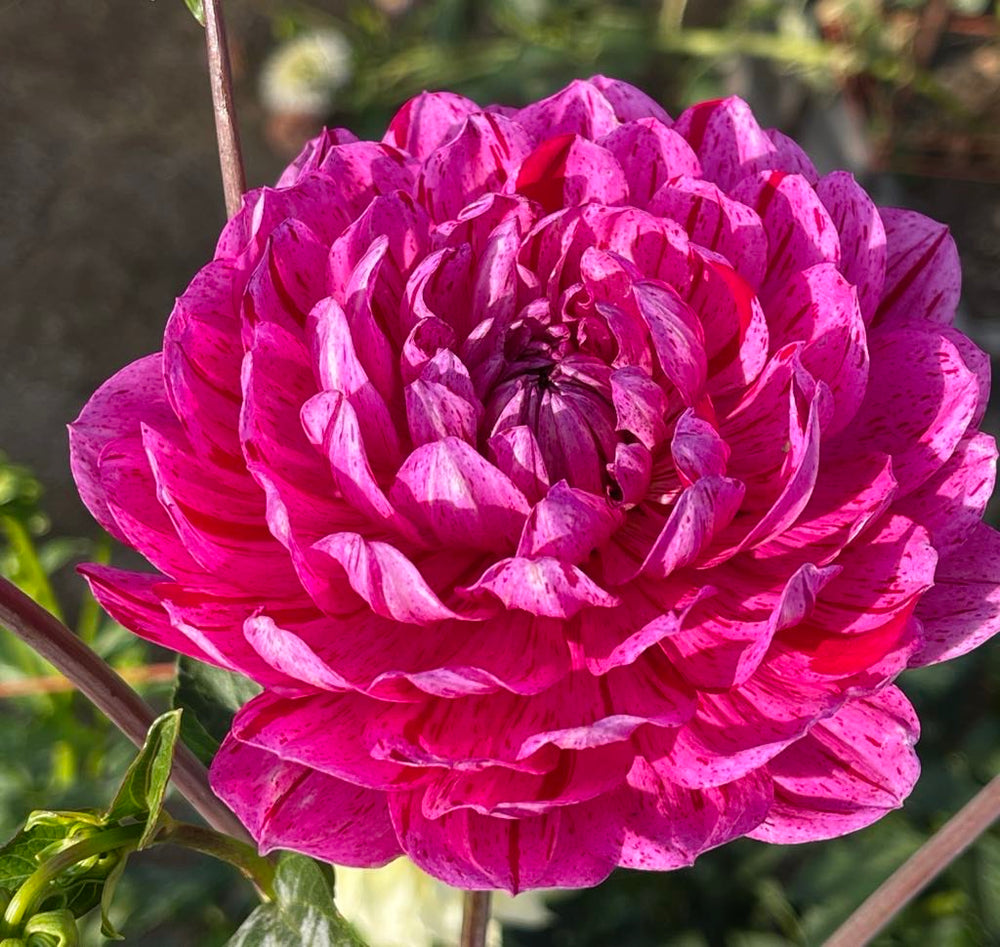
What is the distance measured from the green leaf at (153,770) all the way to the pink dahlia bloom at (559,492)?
4 cm

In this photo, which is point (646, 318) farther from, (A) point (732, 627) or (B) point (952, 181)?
(B) point (952, 181)

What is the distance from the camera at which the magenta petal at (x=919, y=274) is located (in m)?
0.64

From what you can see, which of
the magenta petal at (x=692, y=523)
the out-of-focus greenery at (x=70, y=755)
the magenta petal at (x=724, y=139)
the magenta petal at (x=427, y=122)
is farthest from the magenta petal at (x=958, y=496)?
the out-of-focus greenery at (x=70, y=755)

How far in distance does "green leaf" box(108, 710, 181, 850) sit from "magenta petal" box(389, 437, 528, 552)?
151 millimetres

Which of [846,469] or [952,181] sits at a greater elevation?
[846,469]

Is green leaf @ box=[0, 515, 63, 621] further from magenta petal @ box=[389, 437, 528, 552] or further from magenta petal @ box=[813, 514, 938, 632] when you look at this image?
magenta petal @ box=[813, 514, 938, 632]

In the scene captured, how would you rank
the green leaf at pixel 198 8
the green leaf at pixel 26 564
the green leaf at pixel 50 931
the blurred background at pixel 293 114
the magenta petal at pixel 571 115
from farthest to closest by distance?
the blurred background at pixel 293 114, the green leaf at pixel 26 564, the magenta petal at pixel 571 115, the green leaf at pixel 198 8, the green leaf at pixel 50 931

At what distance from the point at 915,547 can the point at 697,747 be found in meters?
0.14

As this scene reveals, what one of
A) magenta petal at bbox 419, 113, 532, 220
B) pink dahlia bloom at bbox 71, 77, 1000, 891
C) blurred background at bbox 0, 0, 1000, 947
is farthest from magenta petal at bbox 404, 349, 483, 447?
blurred background at bbox 0, 0, 1000, 947

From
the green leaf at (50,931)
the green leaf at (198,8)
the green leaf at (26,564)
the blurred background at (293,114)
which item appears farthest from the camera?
the blurred background at (293,114)

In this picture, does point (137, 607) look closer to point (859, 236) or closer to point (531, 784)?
point (531, 784)

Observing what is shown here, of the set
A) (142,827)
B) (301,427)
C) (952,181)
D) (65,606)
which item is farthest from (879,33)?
(142,827)

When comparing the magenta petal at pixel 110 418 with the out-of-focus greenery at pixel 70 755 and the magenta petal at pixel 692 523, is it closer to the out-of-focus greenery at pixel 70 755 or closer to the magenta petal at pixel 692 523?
the magenta petal at pixel 692 523

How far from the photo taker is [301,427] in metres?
0.61
